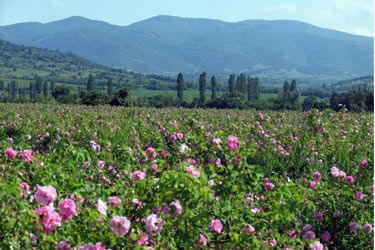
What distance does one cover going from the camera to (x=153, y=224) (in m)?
3.19

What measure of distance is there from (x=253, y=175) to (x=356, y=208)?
5.96ft

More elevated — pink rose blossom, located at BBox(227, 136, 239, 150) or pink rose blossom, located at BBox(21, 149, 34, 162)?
pink rose blossom, located at BBox(227, 136, 239, 150)

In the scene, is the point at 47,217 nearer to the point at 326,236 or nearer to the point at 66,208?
the point at 66,208

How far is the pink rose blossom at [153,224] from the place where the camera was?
3191mm

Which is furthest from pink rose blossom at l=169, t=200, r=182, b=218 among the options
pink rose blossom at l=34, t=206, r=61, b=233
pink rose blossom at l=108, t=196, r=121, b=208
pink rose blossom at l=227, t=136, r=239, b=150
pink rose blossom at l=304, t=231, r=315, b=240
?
pink rose blossom at l=304, t=231, r=315, b=240

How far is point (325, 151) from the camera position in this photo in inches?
342

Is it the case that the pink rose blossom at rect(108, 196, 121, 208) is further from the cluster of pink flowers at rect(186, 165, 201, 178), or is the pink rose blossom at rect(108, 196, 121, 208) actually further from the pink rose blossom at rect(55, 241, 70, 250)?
the cluster of pink flowers at rect(186, 165, 201, 178)

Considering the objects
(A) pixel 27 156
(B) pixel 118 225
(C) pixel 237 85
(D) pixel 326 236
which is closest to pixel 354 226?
(D) pixel 326 236

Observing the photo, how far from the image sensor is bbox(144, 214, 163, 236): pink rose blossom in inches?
126

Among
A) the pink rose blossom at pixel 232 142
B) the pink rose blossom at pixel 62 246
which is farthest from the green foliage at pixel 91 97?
the pink rose blossom at pixel 62 246

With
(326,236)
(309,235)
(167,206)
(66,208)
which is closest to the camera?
(66,208)

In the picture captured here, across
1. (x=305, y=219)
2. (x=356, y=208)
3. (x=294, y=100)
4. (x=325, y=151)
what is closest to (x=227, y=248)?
(x=305, y=219)

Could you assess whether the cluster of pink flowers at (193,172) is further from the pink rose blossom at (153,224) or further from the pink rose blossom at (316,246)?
the pink rose blossom at (316,246)

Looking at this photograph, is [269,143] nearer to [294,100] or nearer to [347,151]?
[347,151]
